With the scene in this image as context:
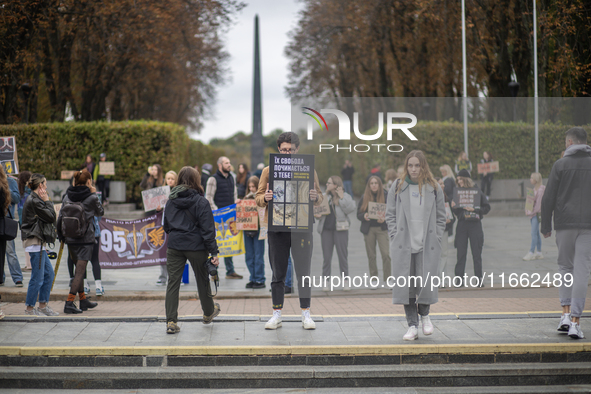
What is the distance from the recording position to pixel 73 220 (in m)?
7.46

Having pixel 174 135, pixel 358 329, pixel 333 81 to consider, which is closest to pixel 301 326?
pixel 358 329

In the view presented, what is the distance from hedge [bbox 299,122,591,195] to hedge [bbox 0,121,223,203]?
40.0 feet

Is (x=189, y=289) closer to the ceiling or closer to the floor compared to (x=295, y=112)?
closer to the floor

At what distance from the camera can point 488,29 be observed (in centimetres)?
2156

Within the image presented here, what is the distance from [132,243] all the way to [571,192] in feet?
21.7

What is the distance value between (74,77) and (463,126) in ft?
72.1

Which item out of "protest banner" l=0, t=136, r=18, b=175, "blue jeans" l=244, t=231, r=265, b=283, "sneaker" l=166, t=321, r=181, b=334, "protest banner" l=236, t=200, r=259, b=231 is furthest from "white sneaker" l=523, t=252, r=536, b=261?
"protest banner" l=0, t=136, r=18, b=175

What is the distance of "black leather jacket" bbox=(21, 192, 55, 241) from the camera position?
7.16 metres

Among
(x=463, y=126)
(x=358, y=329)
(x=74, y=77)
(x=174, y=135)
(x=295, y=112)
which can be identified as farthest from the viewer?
(x=74, y=77)

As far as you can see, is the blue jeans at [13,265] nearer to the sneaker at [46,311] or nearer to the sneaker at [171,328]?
the sneaker at [46,311]

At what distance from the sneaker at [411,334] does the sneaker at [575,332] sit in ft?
5.10

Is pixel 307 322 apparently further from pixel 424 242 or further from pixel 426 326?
pixel 424 242

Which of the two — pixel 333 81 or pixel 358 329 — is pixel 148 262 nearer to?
pixel 358 329

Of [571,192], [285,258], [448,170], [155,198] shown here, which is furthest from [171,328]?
[448,170]
